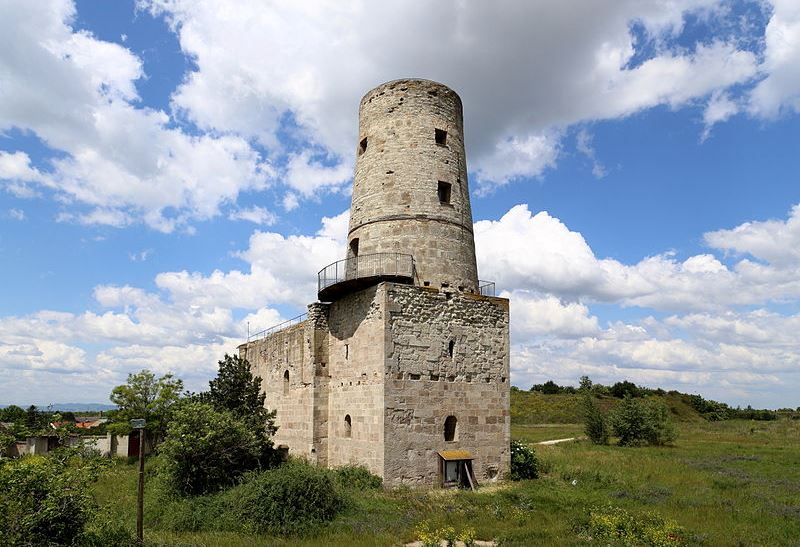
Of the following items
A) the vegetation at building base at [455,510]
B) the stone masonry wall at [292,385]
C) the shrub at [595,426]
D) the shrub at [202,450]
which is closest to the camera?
the vegetation at building base at [455,510]

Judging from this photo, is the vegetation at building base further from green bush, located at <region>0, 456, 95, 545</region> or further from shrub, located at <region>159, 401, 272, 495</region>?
shrub, located at <region>159, 401, 272, 495</region>

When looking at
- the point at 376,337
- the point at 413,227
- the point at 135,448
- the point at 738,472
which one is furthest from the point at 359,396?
the point at 135,448

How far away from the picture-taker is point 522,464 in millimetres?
19531

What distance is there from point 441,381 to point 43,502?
11.0m

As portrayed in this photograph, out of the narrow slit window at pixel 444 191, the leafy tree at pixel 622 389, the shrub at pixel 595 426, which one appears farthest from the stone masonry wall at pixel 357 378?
the leafy tree at pixel 622 389

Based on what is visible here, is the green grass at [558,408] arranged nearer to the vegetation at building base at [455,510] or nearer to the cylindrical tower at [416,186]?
the vegetation at building base at [455,510]

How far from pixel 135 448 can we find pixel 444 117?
23.5 meters

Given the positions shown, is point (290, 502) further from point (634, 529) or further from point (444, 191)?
point (444, 191)

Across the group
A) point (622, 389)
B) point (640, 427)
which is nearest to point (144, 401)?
point (640, 427)

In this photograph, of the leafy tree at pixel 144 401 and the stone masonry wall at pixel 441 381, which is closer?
the stone masonry wall at pixel 441 381

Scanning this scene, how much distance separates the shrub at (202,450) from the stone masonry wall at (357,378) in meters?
2.95

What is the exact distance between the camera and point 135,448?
100 feet

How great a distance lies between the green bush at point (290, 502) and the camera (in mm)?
13258

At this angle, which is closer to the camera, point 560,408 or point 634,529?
point 634,529
